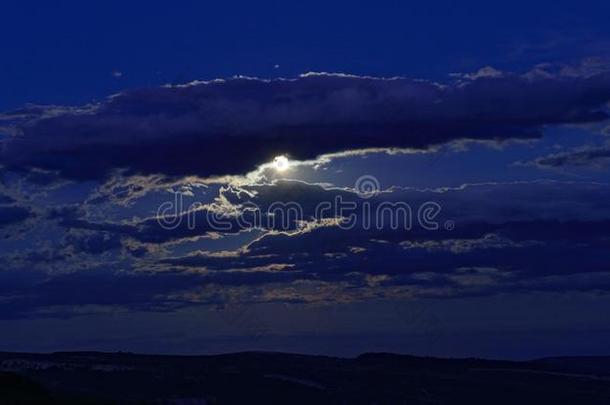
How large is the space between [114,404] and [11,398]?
2375 cm

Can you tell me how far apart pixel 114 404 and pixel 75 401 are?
285 inches

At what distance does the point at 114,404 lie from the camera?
632 feet

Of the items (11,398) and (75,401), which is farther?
(75,401)

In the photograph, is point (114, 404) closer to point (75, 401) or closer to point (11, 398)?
point (75, 401)

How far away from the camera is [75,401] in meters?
190

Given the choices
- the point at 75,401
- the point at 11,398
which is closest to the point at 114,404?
the point at 75,401

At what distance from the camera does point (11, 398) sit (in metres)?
174

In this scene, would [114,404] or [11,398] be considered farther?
[114,404]

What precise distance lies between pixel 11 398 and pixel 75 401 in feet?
59.1
